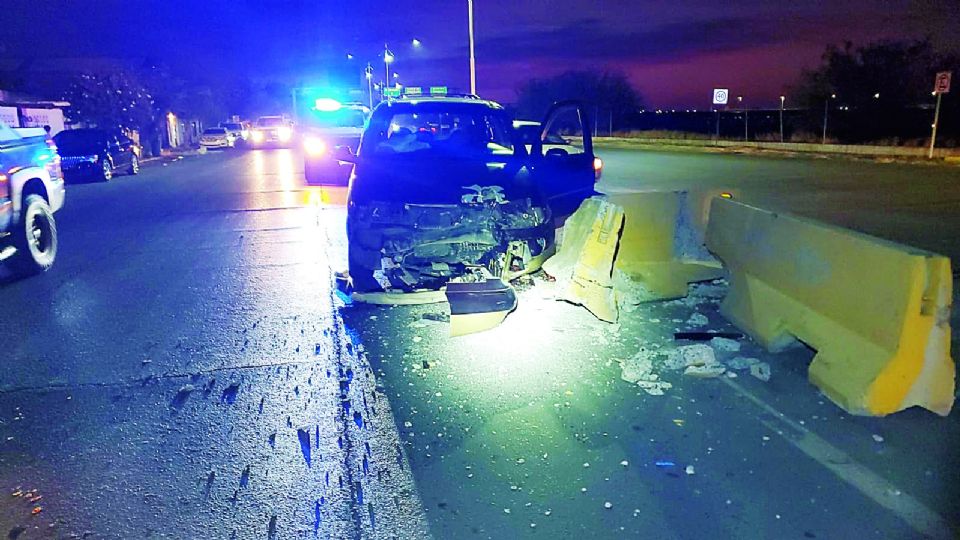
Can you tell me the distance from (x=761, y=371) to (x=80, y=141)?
2271 cm

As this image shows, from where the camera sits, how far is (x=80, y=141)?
2259 centimetres

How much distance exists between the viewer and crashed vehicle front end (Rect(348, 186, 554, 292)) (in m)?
6.98

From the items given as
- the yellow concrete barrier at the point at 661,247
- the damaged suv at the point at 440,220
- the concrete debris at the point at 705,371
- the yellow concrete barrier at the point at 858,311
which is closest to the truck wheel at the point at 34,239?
the damaged suv at the point at 440,220

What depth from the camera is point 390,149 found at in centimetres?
834

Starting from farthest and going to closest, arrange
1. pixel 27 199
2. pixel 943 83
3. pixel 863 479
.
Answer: pixel 943 83 < pixel 27 199 < pixel 863 479

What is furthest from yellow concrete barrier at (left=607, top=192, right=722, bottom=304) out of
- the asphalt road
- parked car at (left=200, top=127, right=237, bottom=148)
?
parked car at (left=200, top=127, right=237, bottom=148)

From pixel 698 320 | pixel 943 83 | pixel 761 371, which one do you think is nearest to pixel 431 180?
pixel 698 320

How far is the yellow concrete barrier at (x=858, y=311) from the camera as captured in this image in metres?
4.39

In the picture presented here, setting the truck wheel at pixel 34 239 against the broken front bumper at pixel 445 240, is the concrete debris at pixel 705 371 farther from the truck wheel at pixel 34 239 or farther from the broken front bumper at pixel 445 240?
the truck wheel at pixel 34 239

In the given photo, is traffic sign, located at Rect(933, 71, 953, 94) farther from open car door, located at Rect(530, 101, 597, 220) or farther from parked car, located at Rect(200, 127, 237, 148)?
parked car, located at Rect(200, 127, 237, 148)

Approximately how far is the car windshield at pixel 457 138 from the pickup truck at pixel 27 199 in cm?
425

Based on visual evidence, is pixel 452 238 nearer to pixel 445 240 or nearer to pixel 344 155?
pixel 445 240

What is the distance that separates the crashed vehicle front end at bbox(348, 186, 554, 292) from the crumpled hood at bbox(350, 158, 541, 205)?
0.21 feet

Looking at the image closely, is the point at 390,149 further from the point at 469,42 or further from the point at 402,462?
the point at 469,42
